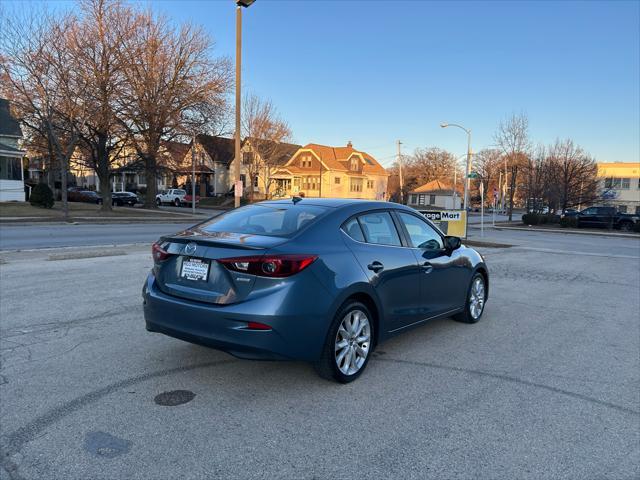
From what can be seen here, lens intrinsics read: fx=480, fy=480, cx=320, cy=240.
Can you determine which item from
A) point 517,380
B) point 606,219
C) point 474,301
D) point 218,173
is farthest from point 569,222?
point 218,173

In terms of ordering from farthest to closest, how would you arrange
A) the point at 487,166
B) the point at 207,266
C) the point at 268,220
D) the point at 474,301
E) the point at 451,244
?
the point at 487,166, the point at 474,301, the point at 451,244, the point at 268,220, the point at 207,266

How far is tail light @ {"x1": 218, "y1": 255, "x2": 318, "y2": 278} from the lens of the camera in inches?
144

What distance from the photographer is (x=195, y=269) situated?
393 centimetres

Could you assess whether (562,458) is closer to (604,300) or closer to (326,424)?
(326,424)

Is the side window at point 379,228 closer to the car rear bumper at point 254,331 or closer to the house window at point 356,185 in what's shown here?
the car rear bumper at point 254,331

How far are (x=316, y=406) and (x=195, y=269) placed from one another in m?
1.46

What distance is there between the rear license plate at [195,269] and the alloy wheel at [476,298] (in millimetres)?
3719

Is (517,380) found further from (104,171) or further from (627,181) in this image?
(627,181)

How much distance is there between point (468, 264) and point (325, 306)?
9.50ft

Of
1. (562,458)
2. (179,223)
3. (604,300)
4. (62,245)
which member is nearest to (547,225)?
(179,223)

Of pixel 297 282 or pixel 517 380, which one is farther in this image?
pixel 517 380

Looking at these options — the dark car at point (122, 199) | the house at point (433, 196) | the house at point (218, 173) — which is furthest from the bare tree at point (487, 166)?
the dark car at point (122, 199)

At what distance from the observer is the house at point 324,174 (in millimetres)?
63125

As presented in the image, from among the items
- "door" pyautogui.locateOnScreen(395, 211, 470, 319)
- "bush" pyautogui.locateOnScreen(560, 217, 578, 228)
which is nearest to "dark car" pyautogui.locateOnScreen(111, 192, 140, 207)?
"bush" pyautogui.locateOnScreen(560, 217, 578, 228)
